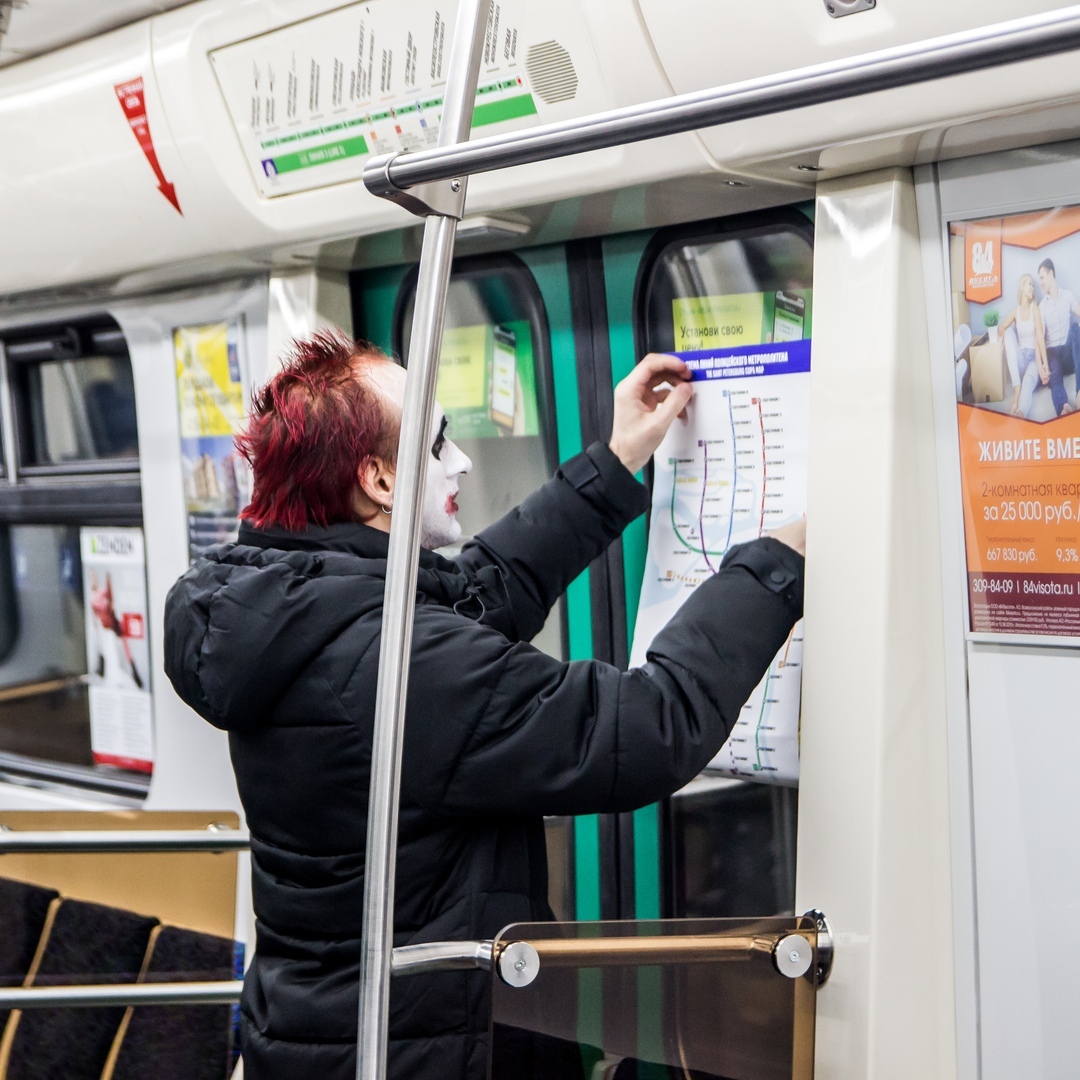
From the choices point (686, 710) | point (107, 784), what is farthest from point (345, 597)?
point (107, 784)

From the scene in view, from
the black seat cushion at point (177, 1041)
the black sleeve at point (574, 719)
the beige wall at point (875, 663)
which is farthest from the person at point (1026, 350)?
the black seat cushion at point (177, 1041)

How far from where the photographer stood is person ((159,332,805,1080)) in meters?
1.49

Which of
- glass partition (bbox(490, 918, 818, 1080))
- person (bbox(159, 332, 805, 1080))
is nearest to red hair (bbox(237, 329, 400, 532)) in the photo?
person (bbox(159, 332, 805, 1080))

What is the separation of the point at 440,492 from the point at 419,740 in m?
0.46

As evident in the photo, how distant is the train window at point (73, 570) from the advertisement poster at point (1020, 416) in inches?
78.7

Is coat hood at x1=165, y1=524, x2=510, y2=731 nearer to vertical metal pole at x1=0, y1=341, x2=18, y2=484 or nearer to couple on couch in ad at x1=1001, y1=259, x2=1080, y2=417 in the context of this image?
couple on couch in ad at x1=1001, y1=259, x2=1080, y2=417

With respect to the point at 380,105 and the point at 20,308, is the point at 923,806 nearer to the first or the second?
the point at 380,105

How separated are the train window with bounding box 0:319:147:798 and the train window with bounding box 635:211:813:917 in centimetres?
147

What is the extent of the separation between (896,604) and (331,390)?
0.81 meters

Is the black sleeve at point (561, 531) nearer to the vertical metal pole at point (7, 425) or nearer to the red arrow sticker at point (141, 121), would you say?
the red arrow sticker at point (141, 121)

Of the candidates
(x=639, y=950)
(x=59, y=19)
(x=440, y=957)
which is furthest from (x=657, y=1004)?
(x=59, y=19)

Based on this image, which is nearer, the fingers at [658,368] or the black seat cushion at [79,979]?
→ the fingers at [658,368]

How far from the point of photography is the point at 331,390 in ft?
5.68

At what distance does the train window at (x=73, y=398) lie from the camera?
302cm
